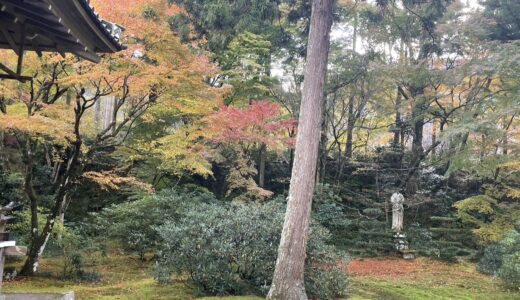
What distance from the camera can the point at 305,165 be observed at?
6570mm

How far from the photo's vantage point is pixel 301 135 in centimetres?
664

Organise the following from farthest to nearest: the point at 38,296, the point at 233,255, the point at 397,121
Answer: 1. the point at 397,121
2. the point at 233,255
3. the point at 38,296

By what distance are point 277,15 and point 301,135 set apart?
2497mm

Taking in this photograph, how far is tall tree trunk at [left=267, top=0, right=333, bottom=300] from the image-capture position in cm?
634

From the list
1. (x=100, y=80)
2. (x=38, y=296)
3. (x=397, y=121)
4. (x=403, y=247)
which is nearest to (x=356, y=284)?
(x=403, y=247)

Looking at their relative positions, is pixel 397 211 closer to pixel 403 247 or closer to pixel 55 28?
pixel 403 247

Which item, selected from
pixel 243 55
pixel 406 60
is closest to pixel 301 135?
pixel 243 55

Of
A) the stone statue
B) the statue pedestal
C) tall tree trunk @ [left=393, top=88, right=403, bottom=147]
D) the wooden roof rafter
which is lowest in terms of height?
the statue pedestal

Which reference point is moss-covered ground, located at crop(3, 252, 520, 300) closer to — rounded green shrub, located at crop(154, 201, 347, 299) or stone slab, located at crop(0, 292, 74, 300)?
rounded green shrub, located at crop(154, 201, 347, 299)

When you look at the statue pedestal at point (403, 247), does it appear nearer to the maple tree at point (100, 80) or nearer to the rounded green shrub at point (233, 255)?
the rounded green shrub at point (233, 255)

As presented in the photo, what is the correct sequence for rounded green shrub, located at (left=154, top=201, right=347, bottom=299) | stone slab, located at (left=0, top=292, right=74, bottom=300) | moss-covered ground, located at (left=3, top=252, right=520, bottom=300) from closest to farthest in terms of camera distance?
stone slab, located at (left=0, top=292, right=74, bottom=300) < rounded green shrub, located at (left=154, top=201, right=347, bottom=299) < moss-covered ground, located at (left=3, top=252, right=520, bottom=300)

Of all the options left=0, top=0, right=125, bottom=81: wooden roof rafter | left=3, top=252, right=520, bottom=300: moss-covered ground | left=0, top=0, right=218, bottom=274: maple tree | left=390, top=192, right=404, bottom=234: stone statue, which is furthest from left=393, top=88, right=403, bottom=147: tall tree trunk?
left=0, top=0, right=125, bottom=81: wooden roof rafter

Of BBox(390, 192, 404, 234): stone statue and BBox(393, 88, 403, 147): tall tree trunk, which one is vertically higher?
BBox(393, 88, 403, 147): tall tree trunk

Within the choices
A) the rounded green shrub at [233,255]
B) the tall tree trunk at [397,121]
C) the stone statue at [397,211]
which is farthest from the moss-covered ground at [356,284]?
the tall tree trunk at [397,121]
